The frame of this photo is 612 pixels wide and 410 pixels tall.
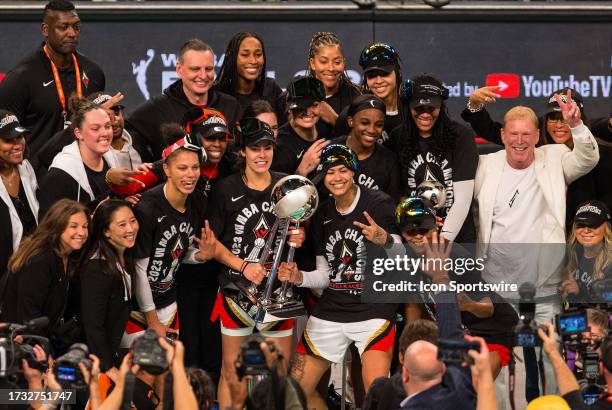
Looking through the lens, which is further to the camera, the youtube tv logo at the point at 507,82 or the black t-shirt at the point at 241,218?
the youtube tv logo at the point at 507,82

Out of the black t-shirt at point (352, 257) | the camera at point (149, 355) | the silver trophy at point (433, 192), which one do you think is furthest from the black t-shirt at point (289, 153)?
the camera at point (149, 355)

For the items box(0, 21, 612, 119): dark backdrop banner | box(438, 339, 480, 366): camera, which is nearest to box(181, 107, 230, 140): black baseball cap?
box(0, 21, 612, 119): dark backdrop banner

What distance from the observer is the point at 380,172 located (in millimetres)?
8078

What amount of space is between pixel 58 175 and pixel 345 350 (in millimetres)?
1994

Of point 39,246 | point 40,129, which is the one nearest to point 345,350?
point 39,246

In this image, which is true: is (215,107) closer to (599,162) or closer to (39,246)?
(39,246)

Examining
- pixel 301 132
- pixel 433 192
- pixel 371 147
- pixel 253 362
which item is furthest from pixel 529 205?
pixel 253 362

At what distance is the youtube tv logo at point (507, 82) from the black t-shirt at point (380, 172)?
7.27 ft

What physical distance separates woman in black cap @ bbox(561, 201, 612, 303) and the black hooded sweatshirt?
2282mm

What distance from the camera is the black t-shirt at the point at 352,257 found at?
7.76m

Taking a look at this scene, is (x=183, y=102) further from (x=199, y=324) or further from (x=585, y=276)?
(x=585, y=276)

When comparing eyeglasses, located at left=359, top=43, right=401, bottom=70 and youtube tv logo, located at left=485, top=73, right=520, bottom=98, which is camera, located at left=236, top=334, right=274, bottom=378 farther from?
youtube tv logo, located at left=485, top=73, right=520, bottom=98

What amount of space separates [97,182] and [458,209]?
2.19 m

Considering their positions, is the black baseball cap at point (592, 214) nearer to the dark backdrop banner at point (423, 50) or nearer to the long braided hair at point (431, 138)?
the long braided hair at point (431, 138)
